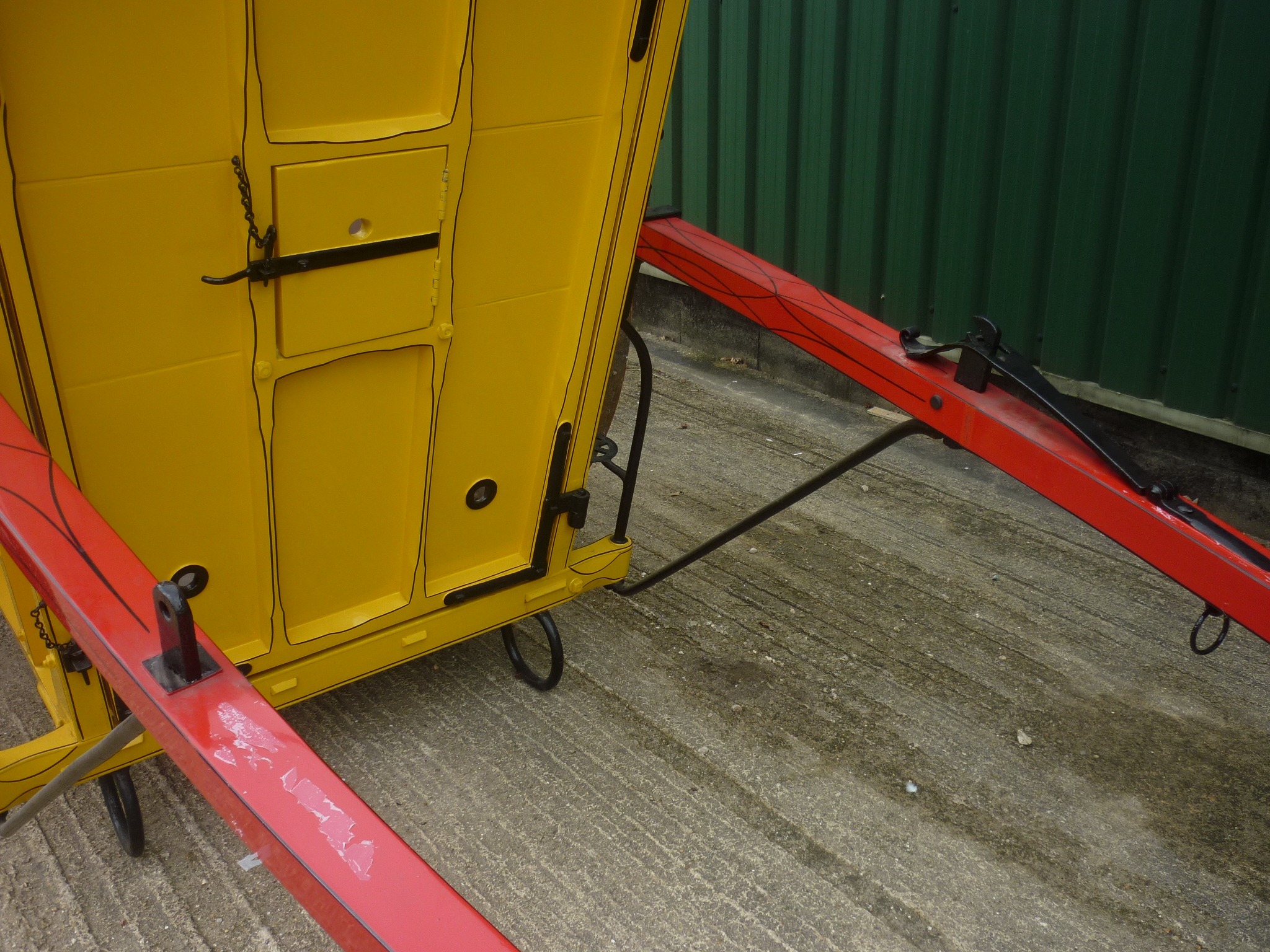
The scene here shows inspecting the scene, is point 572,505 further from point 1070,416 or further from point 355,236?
point 1070,416

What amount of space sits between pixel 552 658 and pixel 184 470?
4.14 feet

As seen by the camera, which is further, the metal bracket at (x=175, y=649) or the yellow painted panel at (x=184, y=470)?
the yellow painted panel at (x=184, y=470)

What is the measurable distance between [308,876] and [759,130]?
4531 mm

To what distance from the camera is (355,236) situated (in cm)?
192

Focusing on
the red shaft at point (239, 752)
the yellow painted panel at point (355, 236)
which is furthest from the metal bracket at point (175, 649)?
the yellow painted panel at point (355, 236)

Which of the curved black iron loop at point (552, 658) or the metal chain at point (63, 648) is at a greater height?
the metal chain at point (63, 648)

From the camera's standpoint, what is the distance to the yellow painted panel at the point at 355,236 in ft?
5.98

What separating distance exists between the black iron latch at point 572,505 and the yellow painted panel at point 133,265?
0.98m

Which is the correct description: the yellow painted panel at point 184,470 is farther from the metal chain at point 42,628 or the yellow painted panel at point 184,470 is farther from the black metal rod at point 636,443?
the black metal rod at point 636,443

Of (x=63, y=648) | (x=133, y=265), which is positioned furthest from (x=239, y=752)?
(x=63, y=648)

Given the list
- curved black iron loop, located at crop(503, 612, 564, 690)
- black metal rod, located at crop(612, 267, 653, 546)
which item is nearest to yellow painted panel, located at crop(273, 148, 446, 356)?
A: black metal rod, located at crop(612, 267, 653, 546)

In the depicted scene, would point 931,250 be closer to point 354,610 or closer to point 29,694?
point 354,610

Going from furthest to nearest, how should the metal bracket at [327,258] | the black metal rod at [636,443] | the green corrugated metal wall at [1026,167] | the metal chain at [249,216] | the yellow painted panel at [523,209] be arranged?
the green corrugated metal wall at [1026,167], the black metal rod at [636,443], the yellow painted panel at [523,209], the metal bracket at [327,258], the metal chain at [249,216]

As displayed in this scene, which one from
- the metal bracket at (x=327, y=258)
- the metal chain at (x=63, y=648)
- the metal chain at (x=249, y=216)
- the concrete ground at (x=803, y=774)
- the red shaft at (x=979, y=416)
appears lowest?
the concrete ground at (x=803, y=774)
